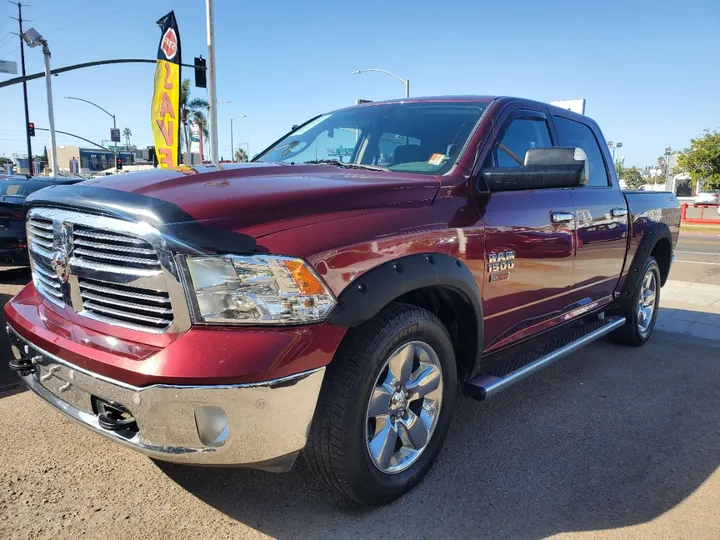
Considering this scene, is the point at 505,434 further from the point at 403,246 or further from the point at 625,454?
the point at 403,246

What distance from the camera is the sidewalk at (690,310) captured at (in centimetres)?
594

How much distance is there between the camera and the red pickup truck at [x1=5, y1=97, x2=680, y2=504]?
1.95 m

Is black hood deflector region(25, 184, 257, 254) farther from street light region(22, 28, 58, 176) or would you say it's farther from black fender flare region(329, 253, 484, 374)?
street light region(22, 28, 58, 176)

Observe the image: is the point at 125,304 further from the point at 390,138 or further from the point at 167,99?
the point at 167,99

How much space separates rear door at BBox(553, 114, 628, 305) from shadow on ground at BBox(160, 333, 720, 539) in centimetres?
80

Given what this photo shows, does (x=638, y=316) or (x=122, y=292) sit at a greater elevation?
(x=122, y=292)

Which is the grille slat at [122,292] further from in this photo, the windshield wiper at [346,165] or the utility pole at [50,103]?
the utility pole at [50,103]

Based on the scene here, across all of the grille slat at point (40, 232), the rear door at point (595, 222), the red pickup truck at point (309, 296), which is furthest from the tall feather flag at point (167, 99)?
the grille slat at point (40, 232)

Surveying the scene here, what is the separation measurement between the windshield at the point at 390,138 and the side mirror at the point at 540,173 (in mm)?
254

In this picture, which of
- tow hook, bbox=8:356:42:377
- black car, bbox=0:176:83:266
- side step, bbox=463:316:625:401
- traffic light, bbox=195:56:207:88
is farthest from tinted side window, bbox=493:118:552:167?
traffic light, bbox=195:56:207:88

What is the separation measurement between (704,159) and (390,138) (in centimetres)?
3926

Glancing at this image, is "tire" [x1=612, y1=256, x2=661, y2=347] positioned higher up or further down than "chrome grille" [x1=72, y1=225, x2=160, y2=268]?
further down

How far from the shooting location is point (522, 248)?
10.1ft

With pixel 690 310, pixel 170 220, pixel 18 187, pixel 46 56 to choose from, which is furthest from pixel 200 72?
pixel 170 220
